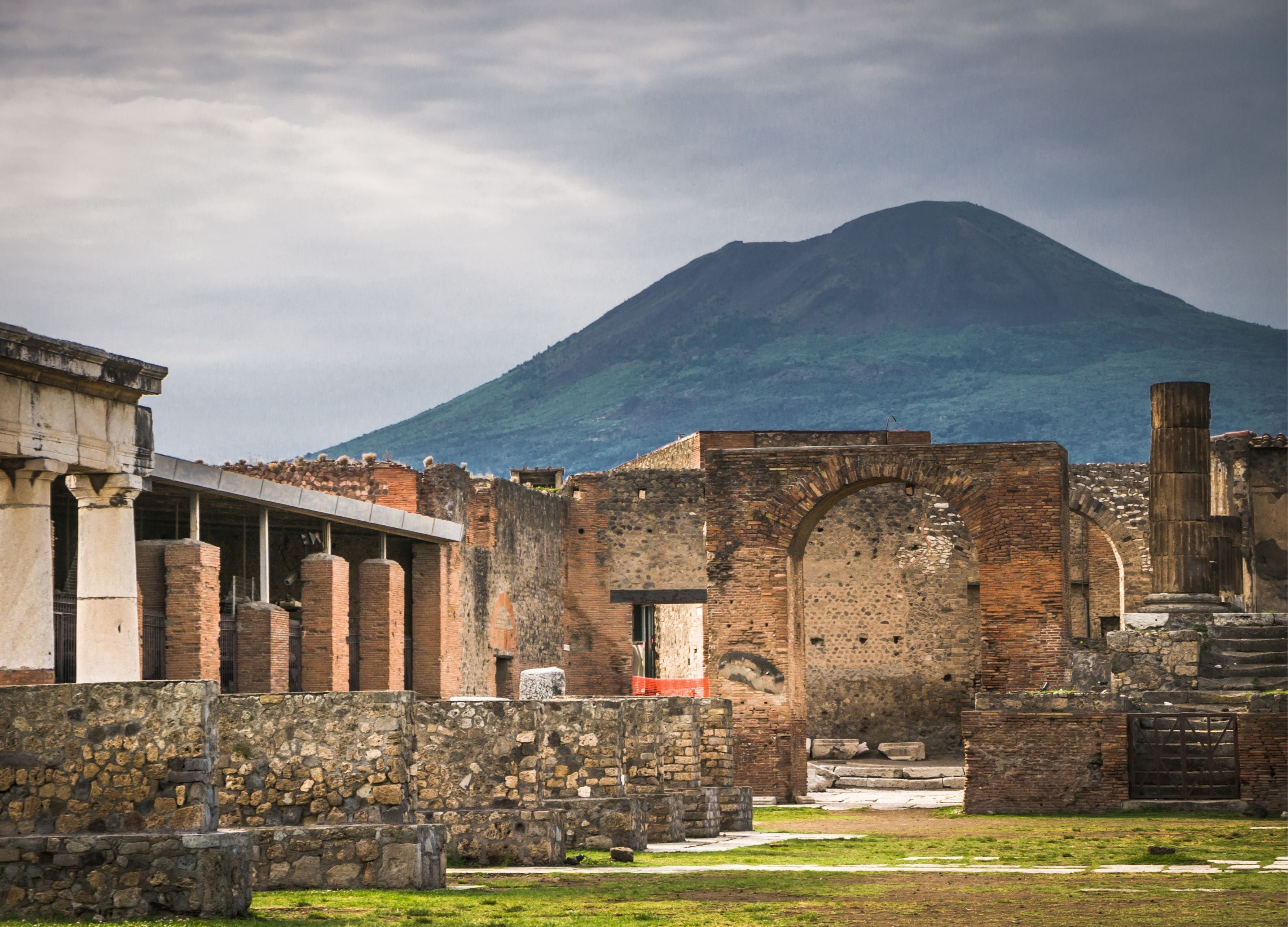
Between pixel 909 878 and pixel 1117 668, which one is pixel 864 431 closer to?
pixel 1117 668

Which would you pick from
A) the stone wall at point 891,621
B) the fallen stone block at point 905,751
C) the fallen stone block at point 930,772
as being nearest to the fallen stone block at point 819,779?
the fallen stone block at point 930,772

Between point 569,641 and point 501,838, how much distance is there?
22.3 meters

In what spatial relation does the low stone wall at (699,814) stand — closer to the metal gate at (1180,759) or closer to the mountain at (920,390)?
the metal gate at (1180,759)

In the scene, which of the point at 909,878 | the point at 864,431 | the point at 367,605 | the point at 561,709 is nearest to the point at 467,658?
the point at 367,605

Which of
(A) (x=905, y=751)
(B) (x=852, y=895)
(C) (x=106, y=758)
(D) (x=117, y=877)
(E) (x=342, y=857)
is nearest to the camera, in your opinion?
(D) (x=117, y=877)

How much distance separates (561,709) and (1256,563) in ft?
84.5

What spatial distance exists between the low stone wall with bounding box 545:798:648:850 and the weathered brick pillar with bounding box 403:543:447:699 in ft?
49.2

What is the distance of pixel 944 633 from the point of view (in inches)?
1334

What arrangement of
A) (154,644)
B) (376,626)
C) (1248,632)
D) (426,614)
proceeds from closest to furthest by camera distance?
(154,644), (1248,632), (376,626), (426,614)

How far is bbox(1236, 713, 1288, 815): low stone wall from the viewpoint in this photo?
770 inches

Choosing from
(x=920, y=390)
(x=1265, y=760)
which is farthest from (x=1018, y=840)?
(x=920, y=390)

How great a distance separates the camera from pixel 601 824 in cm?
1484

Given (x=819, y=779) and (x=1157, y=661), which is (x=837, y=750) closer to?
(x=819, y=779)

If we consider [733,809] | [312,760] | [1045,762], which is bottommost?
[733,809]
